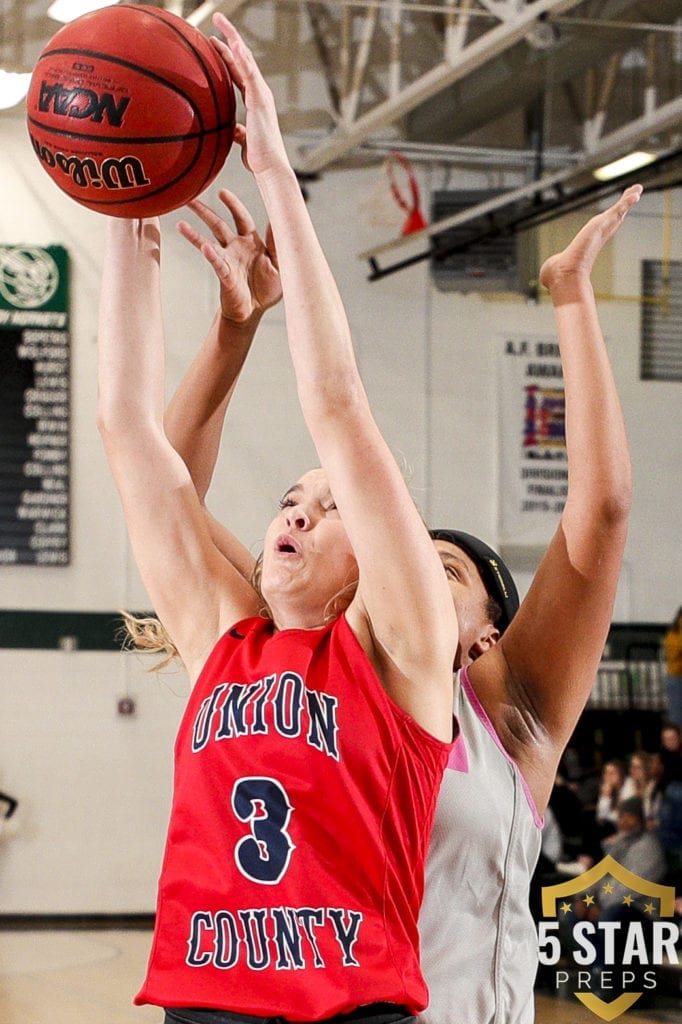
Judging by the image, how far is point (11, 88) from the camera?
306 cm

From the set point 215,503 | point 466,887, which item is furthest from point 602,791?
point 466,887

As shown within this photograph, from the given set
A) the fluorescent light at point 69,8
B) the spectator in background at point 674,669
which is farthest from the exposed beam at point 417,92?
the spectator in background at point 674,669

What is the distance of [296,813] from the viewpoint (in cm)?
110

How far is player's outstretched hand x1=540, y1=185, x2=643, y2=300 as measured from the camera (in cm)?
131

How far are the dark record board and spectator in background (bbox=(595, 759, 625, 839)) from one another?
145 cm

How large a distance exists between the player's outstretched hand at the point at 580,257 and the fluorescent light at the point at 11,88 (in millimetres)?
2041

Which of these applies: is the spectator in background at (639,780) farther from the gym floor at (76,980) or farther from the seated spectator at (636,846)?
the gym floor at (76,980)

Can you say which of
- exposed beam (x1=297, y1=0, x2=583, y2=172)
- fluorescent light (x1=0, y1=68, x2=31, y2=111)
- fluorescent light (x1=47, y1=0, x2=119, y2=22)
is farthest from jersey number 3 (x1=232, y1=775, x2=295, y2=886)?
exposed beam (x1=297, y1=0, x2=583, y2=172)

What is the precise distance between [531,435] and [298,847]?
2506 millimetres

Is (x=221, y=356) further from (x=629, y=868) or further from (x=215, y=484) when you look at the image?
(x=629, y=868)

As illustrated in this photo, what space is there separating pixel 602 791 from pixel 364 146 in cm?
179

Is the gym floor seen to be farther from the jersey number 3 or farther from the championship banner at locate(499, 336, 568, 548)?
the jersey number 3

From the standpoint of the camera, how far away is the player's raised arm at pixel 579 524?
1.30m

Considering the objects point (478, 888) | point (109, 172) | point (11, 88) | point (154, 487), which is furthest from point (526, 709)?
point (11, 88)
